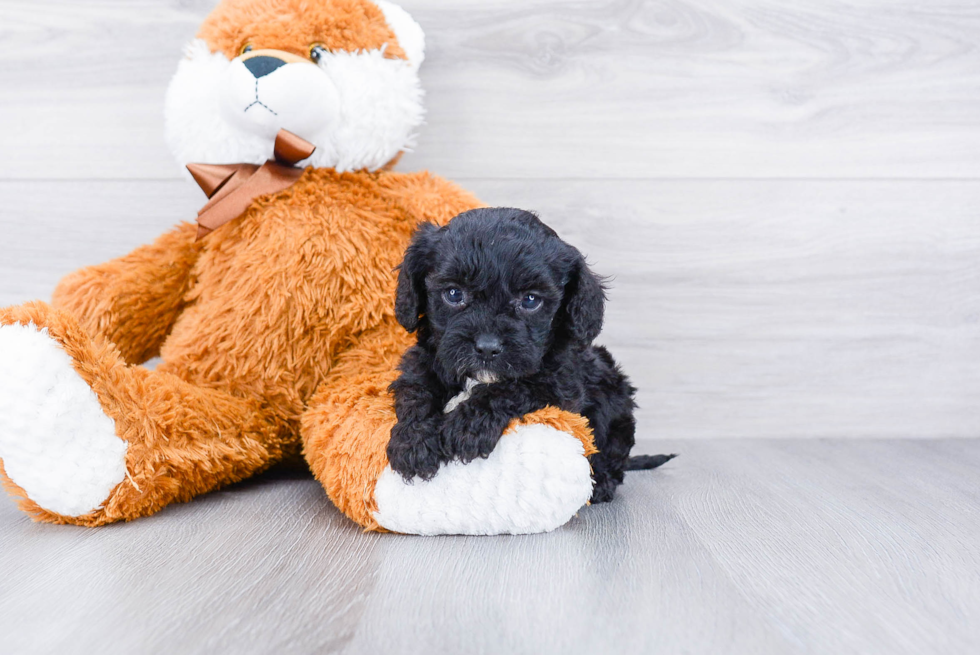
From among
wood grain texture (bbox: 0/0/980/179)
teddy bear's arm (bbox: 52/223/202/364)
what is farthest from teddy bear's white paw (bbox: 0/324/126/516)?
wood grain texture (bbox: 0/0/980/179)

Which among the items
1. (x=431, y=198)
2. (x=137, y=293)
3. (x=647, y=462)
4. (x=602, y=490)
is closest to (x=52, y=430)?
(x=137, y=293)

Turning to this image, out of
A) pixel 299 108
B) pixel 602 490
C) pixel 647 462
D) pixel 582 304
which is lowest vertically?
pixel 647 462

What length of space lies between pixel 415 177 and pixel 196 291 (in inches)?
19.4

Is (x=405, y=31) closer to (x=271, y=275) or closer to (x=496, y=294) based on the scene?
(x=271, y=275)

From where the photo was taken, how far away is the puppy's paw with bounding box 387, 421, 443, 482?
3.34 feet

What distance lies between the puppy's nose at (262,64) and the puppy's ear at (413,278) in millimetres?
437

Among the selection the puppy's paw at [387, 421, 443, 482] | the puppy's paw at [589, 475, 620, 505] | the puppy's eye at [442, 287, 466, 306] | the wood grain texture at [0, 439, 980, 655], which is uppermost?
the puppy's eye at [442, 287, 466, 306]

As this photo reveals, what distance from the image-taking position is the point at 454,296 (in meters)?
1.05

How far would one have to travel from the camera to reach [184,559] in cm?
98

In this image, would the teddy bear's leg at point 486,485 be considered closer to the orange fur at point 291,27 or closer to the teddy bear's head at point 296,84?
the teddy bear's head at point 296,84

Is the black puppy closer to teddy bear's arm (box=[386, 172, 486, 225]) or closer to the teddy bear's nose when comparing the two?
teddy bear's arm (box=[386, 172, 486, 225])

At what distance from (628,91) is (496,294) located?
90cm

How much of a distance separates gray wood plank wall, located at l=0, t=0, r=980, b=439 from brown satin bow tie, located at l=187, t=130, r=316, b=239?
404 mm

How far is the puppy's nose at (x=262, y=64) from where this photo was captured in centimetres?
124
